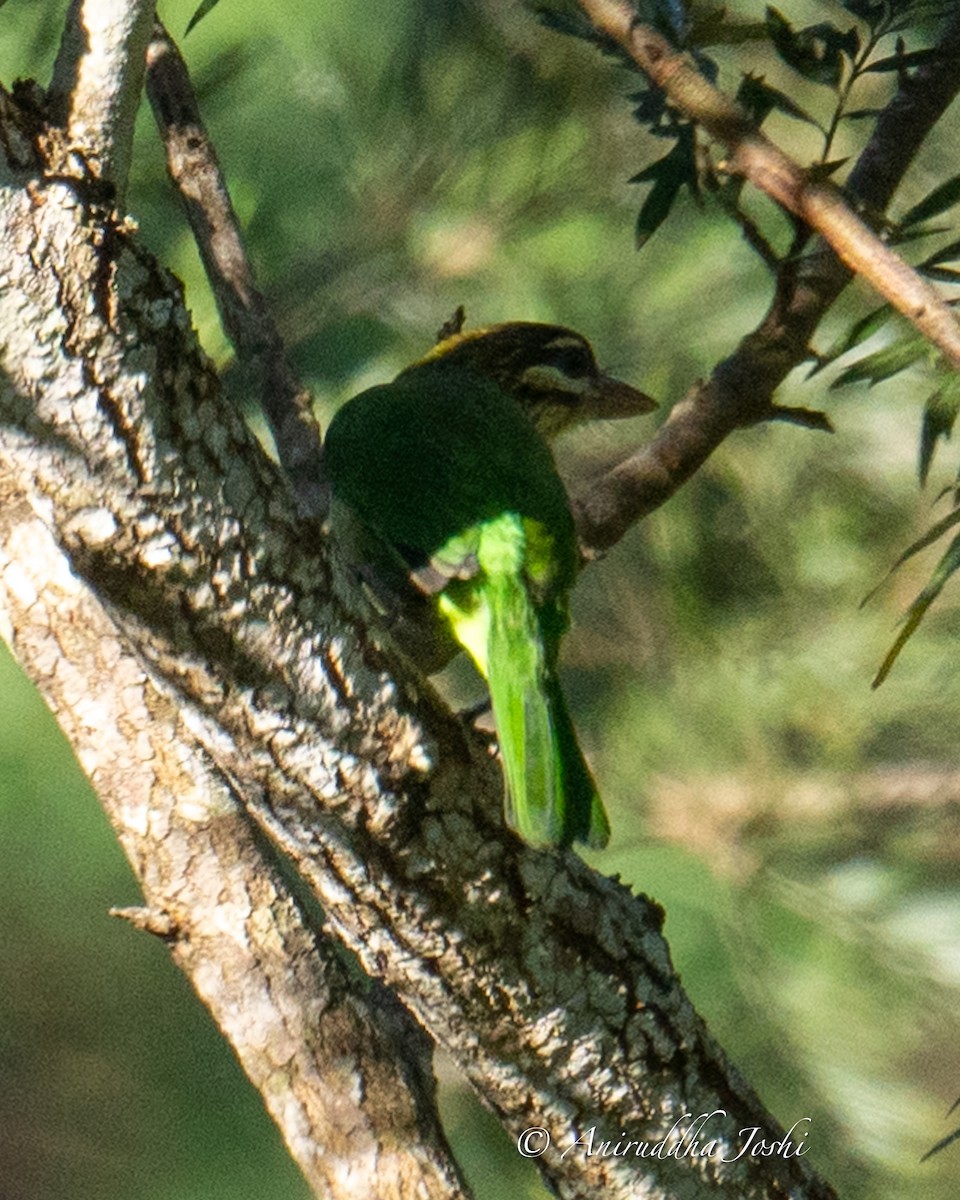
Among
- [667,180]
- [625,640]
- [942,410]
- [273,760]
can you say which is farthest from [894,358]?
[625,640]

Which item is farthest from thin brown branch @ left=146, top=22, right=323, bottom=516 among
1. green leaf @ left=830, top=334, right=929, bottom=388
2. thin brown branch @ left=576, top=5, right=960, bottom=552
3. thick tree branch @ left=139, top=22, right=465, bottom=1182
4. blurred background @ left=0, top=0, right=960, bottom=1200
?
green leaf @ left=830, top=334, right=929, bottom=388

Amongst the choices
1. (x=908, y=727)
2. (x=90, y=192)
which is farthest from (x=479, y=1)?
(x=90, y=192)

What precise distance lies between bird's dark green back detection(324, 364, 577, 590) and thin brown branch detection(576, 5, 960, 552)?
114 mm

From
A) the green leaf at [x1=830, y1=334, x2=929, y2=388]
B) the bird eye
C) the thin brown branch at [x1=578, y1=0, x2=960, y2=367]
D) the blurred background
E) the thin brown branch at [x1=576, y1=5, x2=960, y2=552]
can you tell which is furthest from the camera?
the bird eye

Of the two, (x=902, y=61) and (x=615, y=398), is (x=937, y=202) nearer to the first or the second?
(x=902, y=61)

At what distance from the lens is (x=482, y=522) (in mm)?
1870

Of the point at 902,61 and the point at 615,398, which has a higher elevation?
the point at 902,61

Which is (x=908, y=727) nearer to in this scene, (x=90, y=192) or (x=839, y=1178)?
(x=839, y=1178)

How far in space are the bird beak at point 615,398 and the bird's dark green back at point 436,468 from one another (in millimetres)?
153

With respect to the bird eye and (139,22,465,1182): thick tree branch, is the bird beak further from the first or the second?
(139,22,465,1182): thick tree branch

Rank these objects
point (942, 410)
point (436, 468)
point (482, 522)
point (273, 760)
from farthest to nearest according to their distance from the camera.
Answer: point (436, 468) → point (482, 522) → point (942, 410) → point (273, 760)

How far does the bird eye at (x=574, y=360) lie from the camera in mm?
2229

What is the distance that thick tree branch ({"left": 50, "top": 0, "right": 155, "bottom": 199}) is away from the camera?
124cm

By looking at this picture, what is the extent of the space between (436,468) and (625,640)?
1.29 feet
